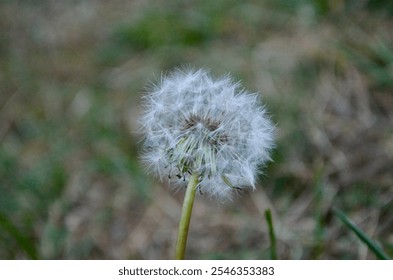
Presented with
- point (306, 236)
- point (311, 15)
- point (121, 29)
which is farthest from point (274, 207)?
point (121, 29)

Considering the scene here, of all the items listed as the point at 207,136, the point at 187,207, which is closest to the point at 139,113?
the point at 207,136

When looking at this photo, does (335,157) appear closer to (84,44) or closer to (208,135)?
(208,135)

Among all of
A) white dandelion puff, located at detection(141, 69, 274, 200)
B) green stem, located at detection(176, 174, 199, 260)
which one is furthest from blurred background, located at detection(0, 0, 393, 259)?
green stem, located at detection(176, 174, 199, 260)

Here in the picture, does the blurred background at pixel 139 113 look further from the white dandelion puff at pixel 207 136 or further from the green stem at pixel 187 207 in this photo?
the green stem at pixel 187 207

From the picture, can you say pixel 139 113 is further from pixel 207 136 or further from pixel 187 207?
pixel 187 207

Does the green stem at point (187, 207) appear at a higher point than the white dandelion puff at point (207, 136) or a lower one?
lower

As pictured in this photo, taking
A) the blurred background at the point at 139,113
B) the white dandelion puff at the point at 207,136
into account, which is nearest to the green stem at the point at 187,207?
the white dandelion puff at the point at 207,136
